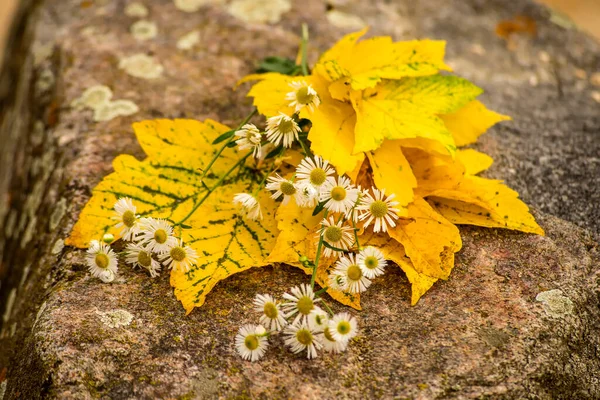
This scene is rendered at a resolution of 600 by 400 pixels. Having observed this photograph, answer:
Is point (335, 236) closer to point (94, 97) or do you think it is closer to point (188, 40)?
point (94, 97)

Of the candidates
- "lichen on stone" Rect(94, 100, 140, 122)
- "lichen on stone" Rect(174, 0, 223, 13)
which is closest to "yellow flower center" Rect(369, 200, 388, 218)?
"lichen on stone" Rect(94, 100, 140, 122)

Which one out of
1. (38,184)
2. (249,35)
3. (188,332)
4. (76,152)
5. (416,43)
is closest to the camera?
(188,332)

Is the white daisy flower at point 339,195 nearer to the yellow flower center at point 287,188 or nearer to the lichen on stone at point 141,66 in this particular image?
the yellow flower center at point 287,188

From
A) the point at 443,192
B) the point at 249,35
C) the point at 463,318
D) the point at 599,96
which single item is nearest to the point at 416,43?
the point at 443,192

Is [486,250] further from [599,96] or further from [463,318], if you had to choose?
[599,96]

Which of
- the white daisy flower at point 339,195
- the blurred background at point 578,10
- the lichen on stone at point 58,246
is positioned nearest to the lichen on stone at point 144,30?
the lichen on stone at point 58,246
